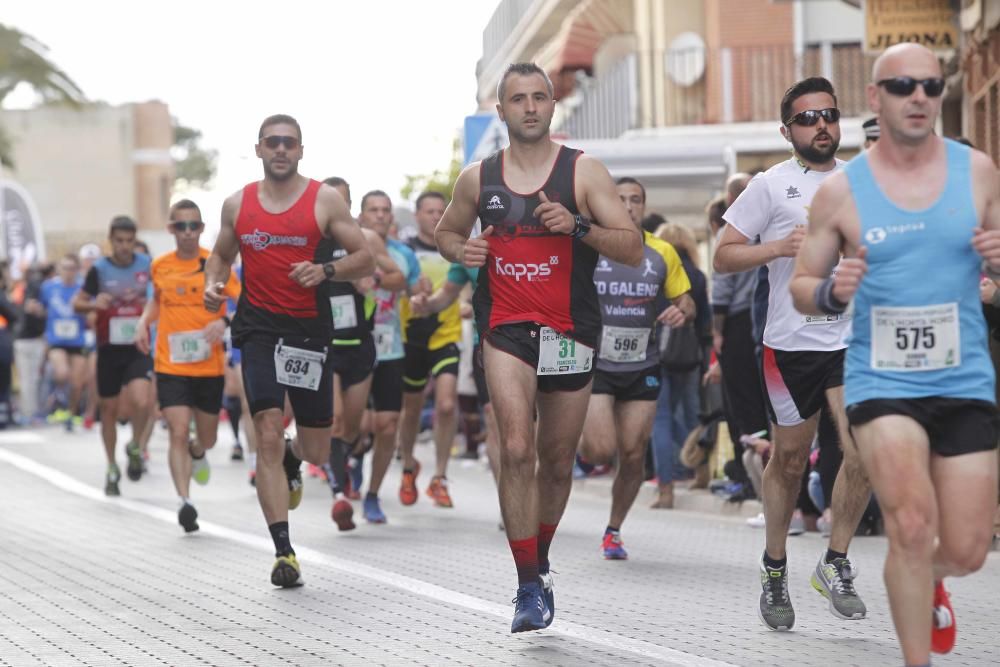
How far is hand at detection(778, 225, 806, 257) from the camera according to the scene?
312 inches

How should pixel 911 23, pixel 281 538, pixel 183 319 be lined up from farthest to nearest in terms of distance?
pixel 911 23
pixel 183 319
pixel 281 538

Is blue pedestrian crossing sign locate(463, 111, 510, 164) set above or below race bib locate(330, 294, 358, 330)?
above

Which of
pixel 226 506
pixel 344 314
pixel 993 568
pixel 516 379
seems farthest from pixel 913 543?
pixel 226 506

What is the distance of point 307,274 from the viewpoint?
1005 cm

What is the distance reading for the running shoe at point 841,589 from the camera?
8227 millimetres

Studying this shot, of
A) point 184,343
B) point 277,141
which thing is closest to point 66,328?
point 184,343

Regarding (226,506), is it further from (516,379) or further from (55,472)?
(516,379)

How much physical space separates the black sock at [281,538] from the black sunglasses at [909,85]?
474 centimetres

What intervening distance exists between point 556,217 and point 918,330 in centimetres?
218

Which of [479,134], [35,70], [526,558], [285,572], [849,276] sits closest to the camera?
[849,276]

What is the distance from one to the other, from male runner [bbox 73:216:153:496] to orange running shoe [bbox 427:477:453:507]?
108 inches

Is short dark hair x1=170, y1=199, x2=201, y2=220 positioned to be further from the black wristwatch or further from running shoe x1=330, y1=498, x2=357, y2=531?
the black wristwatch

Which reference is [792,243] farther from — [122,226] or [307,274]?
[122,226]

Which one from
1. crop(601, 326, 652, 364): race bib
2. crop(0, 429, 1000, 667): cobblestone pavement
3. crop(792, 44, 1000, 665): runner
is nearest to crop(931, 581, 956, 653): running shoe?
crop(792, 44, 1000, 665): runner
